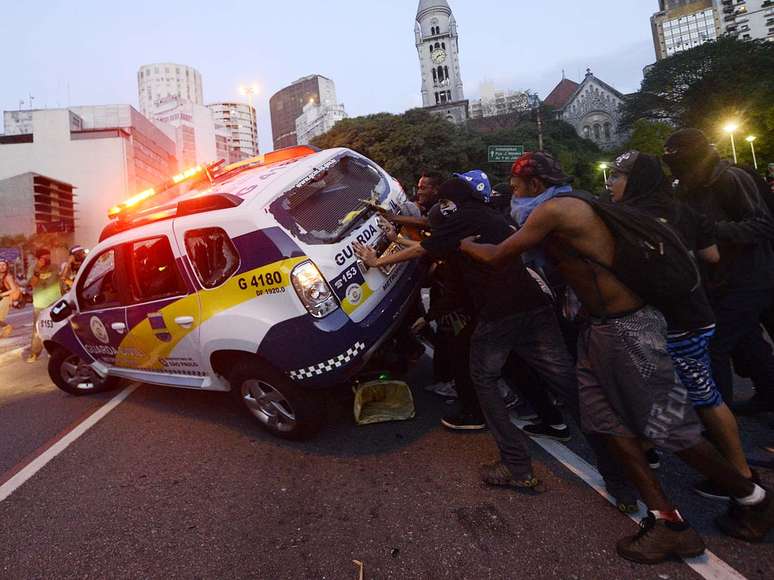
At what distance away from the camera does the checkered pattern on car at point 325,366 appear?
3.05m

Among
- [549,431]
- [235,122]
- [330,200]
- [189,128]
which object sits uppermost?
[235,122]

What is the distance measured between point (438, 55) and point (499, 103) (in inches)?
1177

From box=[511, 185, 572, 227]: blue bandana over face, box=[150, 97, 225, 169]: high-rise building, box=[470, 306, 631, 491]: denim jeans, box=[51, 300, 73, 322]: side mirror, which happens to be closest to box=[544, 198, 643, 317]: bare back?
box=[470, 306, 631, 491]: denim jeans

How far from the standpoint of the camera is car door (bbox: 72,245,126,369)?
13.6ft

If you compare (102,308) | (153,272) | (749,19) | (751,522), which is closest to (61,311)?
(102,308)

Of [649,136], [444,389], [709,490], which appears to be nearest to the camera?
[709,490]

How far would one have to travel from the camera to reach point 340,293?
125 inches

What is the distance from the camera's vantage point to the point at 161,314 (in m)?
3.72

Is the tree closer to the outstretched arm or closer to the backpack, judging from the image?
the backpack

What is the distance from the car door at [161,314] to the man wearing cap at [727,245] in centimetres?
338

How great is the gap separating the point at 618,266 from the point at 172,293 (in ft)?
10.1

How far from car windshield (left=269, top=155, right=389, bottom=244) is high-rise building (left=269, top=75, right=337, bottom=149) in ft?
534

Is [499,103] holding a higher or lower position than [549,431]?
higher

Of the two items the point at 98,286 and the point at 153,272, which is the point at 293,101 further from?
the point at 153,272
